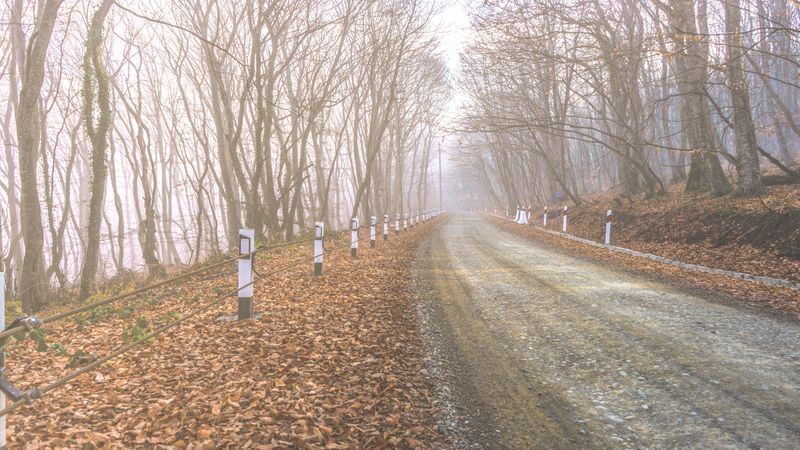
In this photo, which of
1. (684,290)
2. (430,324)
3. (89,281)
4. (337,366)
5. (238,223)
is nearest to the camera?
(337,366)

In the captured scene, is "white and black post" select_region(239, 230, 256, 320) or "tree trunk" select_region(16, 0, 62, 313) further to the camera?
"tree trunk" select_region(16, 0, 62, 313)

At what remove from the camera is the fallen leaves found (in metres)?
3.29

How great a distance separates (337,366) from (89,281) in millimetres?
9804

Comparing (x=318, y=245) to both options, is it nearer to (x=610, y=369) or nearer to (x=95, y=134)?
(x=95, y=134)

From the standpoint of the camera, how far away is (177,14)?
52.9 feet

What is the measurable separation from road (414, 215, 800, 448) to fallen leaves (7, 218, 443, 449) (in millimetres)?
466

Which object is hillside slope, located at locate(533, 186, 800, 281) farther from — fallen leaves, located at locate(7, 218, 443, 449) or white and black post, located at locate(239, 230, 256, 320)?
white and black post, located at locate(239, 230, 256, 320)

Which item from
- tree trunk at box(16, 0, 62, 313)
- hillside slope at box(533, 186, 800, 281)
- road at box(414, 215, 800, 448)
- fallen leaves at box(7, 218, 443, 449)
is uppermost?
tree trunk at box(16, 0, 62, 313)

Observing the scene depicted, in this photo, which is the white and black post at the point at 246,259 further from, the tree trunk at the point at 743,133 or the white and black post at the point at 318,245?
the tree trunk at the point at 743,133

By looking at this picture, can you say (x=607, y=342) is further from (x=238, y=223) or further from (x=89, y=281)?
(x=238, y=223)

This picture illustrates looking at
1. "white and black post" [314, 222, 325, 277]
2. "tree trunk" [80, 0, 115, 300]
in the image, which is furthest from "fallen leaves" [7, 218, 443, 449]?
"tree trunk" [80, 0, 115, 300]

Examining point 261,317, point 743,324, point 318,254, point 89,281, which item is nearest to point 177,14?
point 89,281

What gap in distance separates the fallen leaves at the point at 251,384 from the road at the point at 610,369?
1.53ft

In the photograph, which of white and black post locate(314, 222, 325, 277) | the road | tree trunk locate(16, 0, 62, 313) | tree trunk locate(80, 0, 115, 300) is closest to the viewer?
the road
